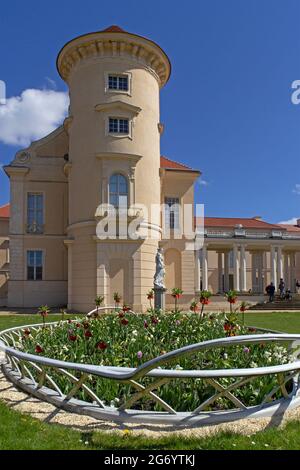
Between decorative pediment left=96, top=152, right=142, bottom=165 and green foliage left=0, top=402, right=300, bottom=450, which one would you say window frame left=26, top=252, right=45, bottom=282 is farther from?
green foliage left=0, top=402, right=300, bottom=450

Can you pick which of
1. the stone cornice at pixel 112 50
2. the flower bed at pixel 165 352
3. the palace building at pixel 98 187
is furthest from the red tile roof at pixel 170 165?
the flower bed at pixel 165 352

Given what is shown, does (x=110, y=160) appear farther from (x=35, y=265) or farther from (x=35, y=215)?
(x=35, y=265)

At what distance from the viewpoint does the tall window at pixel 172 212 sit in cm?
3200

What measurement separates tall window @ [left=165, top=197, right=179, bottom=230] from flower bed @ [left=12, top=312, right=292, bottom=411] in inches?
802

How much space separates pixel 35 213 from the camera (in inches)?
1220

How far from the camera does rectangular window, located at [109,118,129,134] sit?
27.2 m

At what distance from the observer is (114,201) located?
26.9 m

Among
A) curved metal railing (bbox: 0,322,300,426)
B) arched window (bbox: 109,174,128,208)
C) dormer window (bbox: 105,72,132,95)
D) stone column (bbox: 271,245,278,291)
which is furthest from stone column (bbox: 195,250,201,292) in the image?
curved metal railing (bbox: 0,322,300,426)

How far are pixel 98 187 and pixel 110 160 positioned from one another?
1805 millimetres

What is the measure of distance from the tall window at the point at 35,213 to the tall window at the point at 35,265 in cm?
159

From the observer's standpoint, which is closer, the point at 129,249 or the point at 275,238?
the point at 129,249

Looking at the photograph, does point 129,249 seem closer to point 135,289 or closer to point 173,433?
point 135,289
